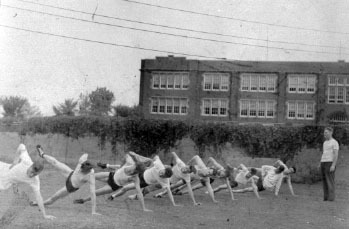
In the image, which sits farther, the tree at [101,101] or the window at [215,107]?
the window at [215,107]

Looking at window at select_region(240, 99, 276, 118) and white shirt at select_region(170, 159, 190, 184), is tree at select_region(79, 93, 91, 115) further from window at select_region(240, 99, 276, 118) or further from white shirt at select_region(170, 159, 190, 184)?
window at select_region(240, 99, 276, 118)

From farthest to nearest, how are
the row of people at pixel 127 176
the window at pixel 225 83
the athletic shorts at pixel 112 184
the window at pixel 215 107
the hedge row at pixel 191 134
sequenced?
the window at pixel 215 107 < the window at pixel 225 83 < the hedge row at pixel 191 134 < the athletic shorts at pixel 112 184 < the row of people at pixel 127 176

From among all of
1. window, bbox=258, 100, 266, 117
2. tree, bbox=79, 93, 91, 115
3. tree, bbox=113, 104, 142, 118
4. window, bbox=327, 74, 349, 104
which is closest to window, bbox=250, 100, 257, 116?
window, bbox=258, 100, 266, 117

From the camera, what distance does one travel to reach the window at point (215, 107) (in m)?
17.8

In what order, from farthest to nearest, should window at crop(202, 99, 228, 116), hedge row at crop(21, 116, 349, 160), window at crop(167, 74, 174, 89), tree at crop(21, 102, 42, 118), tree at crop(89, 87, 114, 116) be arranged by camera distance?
window at crop(202, 99, 228, 116), window at crop(167, 74, 174, 89), hedge row at crop(21, 116, 349, 160), tree at crop(21, 102, 42, 118), tree at crop(89, 87, 114, 116)

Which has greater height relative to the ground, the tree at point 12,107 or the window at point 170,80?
the window at point 170,80

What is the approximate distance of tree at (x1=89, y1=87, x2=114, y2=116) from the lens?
35.7 feet

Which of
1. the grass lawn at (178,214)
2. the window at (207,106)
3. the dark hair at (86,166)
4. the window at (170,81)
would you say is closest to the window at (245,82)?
the window at (207,106)

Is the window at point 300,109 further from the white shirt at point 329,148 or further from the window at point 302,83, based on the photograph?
the white shirt at point 329,148

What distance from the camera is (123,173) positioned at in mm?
7023

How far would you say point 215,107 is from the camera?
59.6 feet

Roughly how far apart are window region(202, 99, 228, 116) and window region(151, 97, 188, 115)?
85 centimetres

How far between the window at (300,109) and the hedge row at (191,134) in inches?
28.5

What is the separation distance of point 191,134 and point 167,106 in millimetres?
2036
